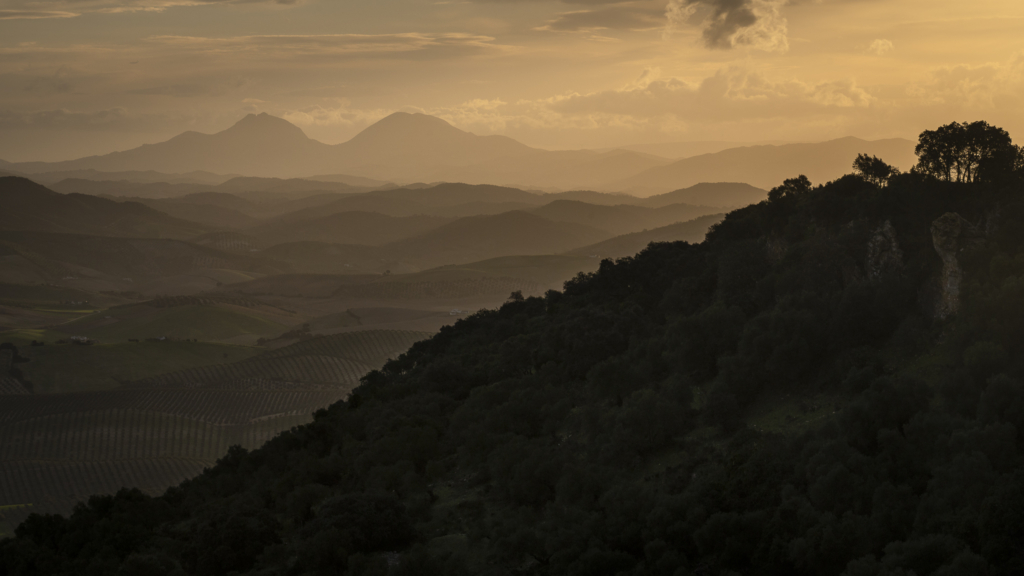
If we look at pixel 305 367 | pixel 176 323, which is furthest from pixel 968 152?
pixel 176 323

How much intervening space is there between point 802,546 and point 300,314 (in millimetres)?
170608

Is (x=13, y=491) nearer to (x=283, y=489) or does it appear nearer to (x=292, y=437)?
(x=292, y=437)

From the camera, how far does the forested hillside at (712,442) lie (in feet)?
86.8

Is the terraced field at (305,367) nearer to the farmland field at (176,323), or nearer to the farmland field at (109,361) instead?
the farmland field at (109,361)

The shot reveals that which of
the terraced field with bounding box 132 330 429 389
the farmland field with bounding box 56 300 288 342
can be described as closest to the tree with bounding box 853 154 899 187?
the terraced field with bounding box 132 330 429 389

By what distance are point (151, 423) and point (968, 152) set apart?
87.8 metres

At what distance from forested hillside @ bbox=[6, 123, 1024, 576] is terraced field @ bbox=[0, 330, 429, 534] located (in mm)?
30731

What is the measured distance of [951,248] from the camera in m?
40.1

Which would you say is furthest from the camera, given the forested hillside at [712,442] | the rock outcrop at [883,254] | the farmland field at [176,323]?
the farmland field at [176,323]

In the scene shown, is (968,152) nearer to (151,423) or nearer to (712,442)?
(712,442)

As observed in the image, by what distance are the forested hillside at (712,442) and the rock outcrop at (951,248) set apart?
0.39 ft

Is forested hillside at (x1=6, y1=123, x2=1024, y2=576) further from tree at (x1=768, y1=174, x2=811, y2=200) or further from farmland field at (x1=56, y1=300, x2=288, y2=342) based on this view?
farmland field at (x1=56, y1=300, x2=288, y2=342)

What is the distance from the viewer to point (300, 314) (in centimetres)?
18575

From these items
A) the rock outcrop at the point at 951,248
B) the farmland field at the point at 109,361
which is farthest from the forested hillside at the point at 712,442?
the farmland field at the point at 109,361
